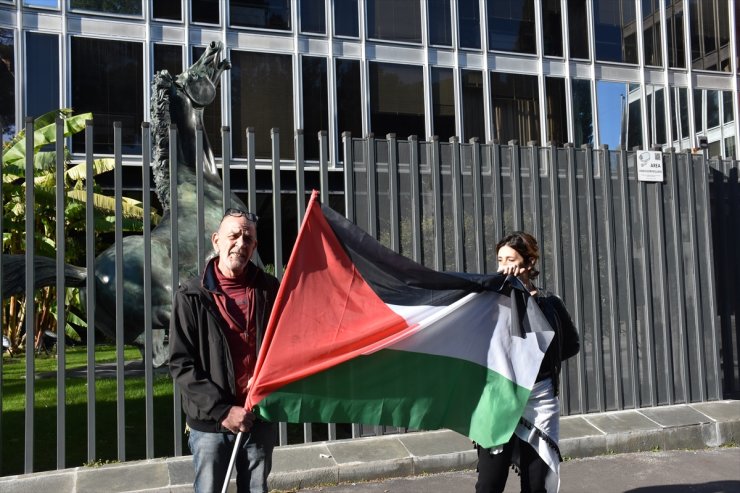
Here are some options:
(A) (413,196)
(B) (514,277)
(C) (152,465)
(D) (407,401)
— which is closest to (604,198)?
(A) (413,196)

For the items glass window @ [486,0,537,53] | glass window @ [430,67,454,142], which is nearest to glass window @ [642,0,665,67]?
glass window @ [486,0,537,53]

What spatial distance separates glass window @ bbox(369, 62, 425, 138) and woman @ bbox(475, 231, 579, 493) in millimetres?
15526

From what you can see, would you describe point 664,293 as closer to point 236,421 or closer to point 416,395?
point 416,395

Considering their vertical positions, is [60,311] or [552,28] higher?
[552,28]

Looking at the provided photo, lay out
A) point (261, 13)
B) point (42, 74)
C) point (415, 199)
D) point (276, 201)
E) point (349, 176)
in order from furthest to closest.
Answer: point (261, 13) → point (42, 74) → point (415, 199) → point (349, 176) → point (276, 201)

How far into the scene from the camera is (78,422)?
24.2 ft

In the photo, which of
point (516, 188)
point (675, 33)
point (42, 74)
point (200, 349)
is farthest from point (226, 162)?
point (675, 33)

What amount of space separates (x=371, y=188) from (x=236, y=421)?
3152mm

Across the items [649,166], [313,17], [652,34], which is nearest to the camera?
[649,166]

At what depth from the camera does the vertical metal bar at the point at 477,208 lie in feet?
20.1

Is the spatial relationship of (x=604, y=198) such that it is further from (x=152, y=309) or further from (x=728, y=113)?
(x=728, y=113)

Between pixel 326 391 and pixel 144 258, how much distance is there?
234 cm

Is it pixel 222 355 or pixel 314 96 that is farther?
pixel 314 96

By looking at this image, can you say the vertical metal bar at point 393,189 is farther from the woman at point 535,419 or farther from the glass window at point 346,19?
the glass window at point 346,19
